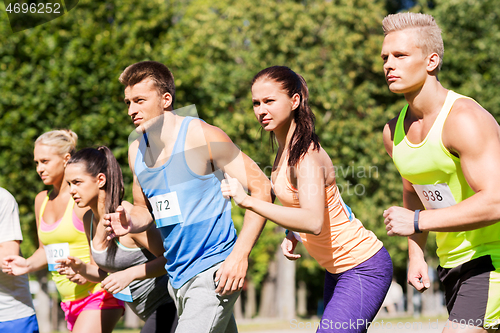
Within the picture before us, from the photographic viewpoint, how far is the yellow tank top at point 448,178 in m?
2.63

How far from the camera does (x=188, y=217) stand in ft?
10.1

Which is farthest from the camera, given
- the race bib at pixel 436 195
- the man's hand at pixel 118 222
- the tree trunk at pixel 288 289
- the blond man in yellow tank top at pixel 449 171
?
the tree trunk at pixel 288 289

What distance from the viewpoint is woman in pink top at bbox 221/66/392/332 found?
9.09ft

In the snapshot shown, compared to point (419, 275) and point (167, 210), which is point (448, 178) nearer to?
point (419, 275)

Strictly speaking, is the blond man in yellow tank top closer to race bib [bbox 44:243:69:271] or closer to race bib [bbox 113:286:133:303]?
race bib [bbox 113:286:133:303]

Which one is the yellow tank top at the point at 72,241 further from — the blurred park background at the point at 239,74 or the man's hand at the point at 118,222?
the blurred park background at the point at 239,74

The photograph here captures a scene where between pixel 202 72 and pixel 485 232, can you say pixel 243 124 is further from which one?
pixel 485 232

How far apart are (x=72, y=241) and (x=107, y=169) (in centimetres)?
66

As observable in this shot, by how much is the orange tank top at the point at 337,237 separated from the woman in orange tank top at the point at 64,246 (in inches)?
68.5

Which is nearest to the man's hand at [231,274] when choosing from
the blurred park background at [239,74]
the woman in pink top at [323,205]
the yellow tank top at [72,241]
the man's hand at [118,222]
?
the woman in pink top at [323,205]

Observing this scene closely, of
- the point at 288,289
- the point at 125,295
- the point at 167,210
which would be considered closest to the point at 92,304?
the point at 125,295

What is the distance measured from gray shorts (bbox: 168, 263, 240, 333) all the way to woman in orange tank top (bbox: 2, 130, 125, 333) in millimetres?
1107

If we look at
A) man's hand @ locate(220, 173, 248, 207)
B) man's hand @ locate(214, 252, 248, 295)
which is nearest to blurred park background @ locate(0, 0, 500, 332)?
man's hand @ locate(214, 252, 248, 295)

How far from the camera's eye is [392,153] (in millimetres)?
3061
